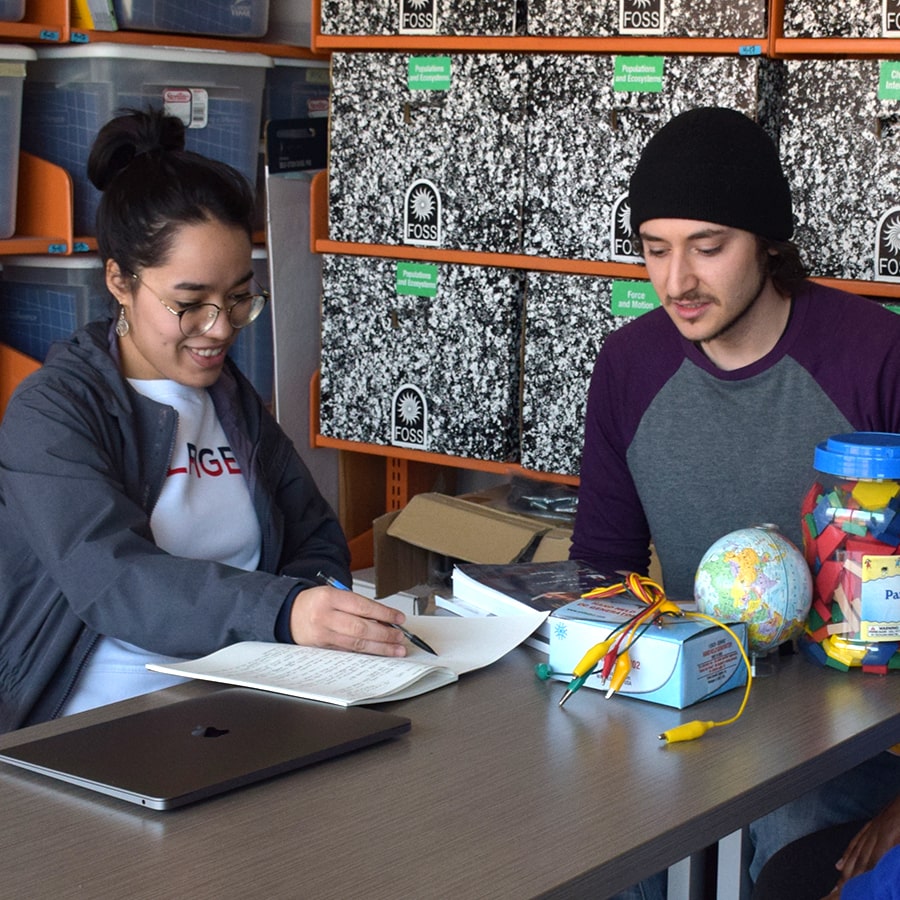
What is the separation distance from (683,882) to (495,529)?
149 centimetres

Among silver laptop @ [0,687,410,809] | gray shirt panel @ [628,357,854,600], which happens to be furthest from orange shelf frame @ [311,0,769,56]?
silver laptop @ [0,687,410,809]

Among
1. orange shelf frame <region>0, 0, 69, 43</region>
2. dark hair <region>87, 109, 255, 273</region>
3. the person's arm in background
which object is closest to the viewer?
the person's arm in background

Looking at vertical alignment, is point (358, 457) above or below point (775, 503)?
below

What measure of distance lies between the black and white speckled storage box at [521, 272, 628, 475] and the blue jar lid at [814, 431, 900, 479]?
4.84 ft

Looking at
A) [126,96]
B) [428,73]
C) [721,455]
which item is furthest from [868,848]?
[126,96]

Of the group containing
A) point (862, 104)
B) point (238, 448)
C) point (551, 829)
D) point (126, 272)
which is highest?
point (862, 104)

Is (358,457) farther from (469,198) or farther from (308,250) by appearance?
(469,198)

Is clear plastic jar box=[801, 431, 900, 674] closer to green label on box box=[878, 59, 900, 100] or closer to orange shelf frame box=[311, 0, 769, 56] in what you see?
green label on box box=[878, 59, 900, 100]

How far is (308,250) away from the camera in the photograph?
138 inches

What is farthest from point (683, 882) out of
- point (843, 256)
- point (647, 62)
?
point (647, 62)

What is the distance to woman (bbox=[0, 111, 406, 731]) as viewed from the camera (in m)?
1.57

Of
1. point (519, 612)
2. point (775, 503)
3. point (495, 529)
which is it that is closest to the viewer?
point (519, 612)

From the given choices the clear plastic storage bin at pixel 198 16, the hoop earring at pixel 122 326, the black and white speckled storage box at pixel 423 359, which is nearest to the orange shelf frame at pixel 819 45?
the black and white speckled storage box at pixel 423 359

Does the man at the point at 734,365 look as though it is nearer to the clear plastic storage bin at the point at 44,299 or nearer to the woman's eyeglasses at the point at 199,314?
the woman's eyeglasses at the point at 199,314
